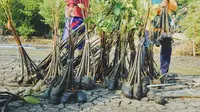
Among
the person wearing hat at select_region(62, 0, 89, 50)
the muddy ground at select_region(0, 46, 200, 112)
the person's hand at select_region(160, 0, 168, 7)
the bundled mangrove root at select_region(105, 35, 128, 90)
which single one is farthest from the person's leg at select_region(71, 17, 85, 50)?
the person's hand at select_region(160, 0, 168, 7)

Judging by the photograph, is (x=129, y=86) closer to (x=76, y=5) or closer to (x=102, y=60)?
(x=102, y=60)

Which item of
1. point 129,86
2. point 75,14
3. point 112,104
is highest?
point 75,14

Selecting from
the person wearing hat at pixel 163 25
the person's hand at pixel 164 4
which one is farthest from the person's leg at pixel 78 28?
the person's hand at pixel 164 4

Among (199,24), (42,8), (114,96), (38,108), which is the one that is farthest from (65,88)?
(42,8)

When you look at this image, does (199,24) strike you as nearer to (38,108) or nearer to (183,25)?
(183,25)

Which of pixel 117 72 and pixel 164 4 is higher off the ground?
pixel 164 4

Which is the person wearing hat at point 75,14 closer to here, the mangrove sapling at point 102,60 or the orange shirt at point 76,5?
the orange shirt at point 76,5

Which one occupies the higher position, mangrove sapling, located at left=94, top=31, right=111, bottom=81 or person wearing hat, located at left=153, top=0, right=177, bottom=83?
person wearing hat, located at left=153, top=0, right=177, bottom=83

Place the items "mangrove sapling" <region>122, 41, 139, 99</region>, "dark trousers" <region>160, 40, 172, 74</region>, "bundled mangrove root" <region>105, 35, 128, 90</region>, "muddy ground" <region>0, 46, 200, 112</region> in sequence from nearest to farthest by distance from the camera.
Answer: "muddy ground" <region>0, 46, 200, 112</region>, "mangrove sapling" <region>122, 41, 139, 99</region>, "bundled mangrove root" <region>105, 35, 128, 90</region>, "dark trousers" <region>160, 40, 172, 74</region>

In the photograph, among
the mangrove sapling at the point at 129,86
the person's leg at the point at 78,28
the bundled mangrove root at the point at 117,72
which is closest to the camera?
the mangrove sapling at the point at 129,86

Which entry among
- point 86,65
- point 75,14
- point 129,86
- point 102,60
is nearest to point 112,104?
point 129,86

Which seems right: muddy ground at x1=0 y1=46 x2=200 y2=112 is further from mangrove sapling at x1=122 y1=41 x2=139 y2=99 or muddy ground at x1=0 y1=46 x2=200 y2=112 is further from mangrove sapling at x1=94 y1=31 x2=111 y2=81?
mangrove sapling at x1=94 y1=31 x2=111 y2=81

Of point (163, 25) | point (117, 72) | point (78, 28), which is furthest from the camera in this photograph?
point (163, 25)

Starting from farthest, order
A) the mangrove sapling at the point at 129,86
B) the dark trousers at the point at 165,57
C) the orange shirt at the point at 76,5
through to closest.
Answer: the dark trousers at the point at 165,57, the orange shirt at the point at 76,5, the mangrove sapling at the point at 129,86
